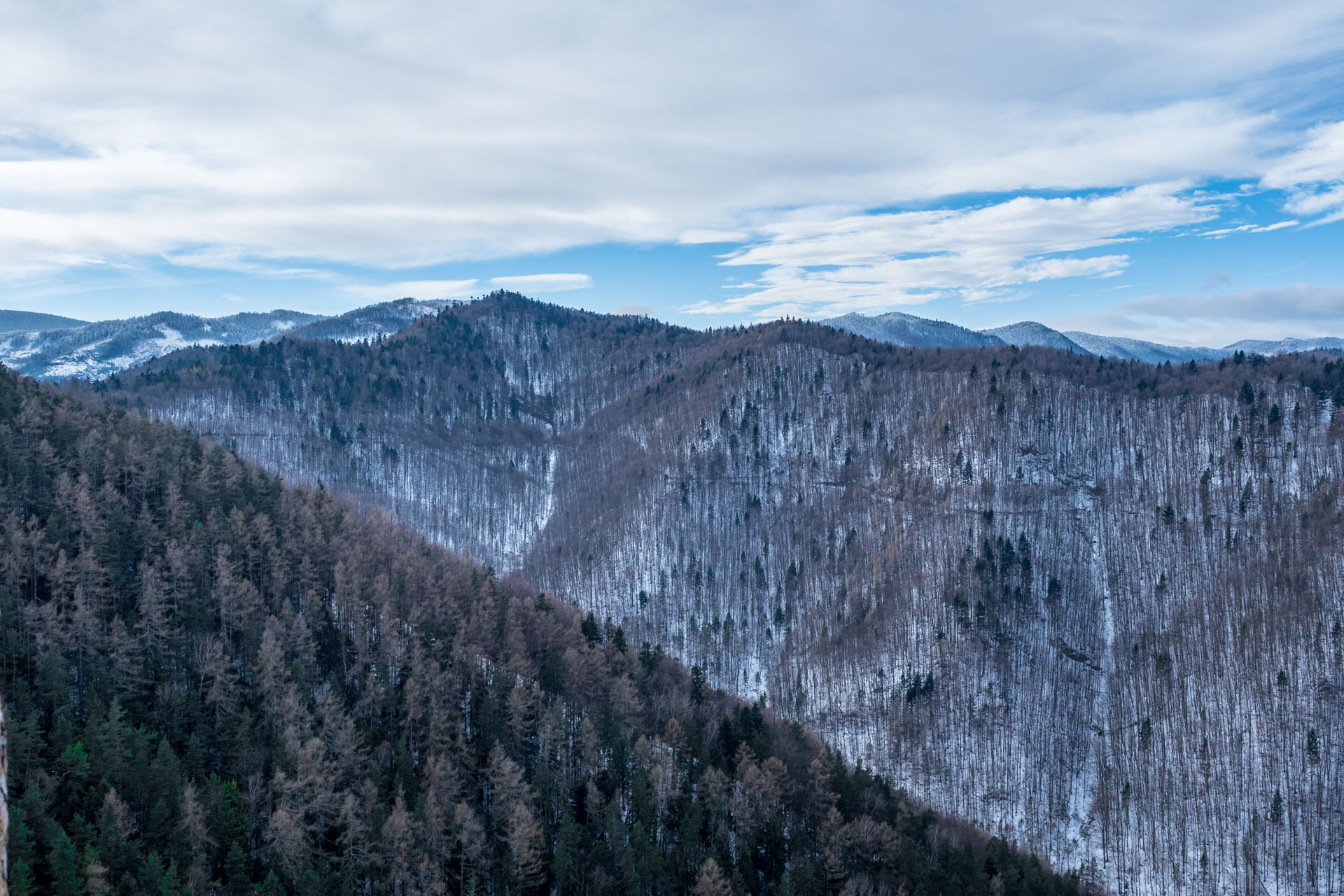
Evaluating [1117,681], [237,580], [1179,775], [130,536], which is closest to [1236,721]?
[1179,775]

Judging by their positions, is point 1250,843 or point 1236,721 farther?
point 1236,721

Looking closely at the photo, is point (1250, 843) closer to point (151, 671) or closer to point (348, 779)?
point (348, 779)

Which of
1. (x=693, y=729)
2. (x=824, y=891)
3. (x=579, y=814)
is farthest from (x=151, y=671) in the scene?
(x=824, y=891)

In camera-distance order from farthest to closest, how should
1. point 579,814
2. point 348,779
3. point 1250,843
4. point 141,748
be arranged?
point 1250,843
point 579,814
point 348,779
point 141,748

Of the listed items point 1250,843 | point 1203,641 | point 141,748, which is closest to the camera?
point 141,748

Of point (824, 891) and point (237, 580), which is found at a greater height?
point (237, 580)

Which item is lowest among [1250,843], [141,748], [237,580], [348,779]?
[1250,843]
